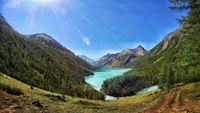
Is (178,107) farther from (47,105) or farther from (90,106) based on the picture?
(90,106)

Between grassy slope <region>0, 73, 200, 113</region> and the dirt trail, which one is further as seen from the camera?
grassy slope <region>0, 73, 200, 113</region>

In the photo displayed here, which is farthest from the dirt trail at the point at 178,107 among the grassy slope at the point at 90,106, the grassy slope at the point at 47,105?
the grassy slope at the point at 47,105

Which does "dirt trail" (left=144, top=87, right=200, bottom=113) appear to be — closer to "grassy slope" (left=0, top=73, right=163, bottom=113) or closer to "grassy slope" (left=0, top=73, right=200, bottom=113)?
"grassy slope" (left=0, top=73, right=200, bottom=113)

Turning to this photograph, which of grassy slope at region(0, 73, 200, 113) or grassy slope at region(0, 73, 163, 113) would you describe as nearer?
grassy slope at region(0, 73, 200, 113)

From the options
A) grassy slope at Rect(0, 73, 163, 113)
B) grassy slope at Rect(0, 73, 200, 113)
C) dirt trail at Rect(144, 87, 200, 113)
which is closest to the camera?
dirt trail at Rect(144, 87, 200, 113)

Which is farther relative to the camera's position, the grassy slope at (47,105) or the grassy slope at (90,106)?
the grassy slope at (47,105)

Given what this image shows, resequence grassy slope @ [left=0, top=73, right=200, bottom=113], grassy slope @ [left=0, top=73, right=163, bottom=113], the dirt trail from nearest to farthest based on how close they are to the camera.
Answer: the dirt trail → grassy slope @ [left=0, top=73, right=200, bottom=113] → grassy slope @ [left=0, top=73, right=163, bottom=113]

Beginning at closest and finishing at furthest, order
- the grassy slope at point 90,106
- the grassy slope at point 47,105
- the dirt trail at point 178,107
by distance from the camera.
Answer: the dirt trail at point 178,107
the grassy slope at point 90,106
the grassy slope at point 47,105

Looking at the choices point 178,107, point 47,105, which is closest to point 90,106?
point 47,105

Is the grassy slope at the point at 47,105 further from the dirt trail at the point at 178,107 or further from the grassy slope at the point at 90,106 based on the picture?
the dirt trail at the point at 178,107

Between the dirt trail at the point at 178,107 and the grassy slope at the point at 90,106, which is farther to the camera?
the grassy slope at the point at 90,106

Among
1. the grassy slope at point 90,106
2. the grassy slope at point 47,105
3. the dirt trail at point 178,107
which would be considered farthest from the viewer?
the grassy slope at point 47,105

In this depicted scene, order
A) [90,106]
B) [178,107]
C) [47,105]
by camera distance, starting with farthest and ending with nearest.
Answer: [90,106] → [47,105] → [178,107]

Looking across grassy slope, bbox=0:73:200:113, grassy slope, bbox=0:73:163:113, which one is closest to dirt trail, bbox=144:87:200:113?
grassy slope, bbox=0:73:200:113
